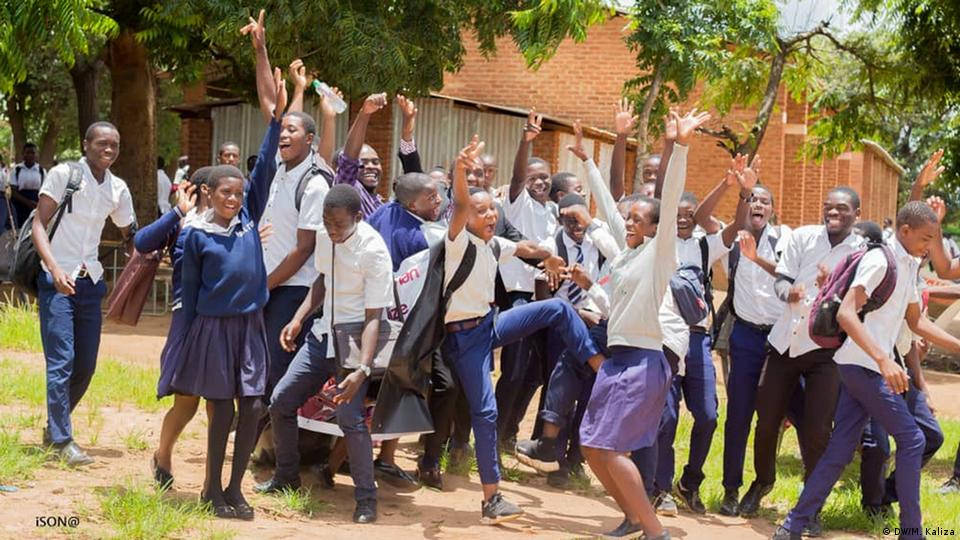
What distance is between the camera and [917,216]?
6.59 metres

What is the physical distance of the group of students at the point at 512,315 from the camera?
6.37 m

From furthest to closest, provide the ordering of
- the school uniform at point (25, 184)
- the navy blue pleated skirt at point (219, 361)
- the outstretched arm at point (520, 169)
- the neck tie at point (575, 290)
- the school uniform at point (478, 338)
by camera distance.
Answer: the school uniform at point (25, 184) → the outstretched arm at point (520, 169) → the neck tie at point (575, 290) → the school uniform at point (478, 338) → the navy blue pleated skirt at point (219, 361)

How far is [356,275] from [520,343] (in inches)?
80.0

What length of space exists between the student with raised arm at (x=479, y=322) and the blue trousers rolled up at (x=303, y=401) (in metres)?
0.57

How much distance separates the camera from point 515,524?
689 cm

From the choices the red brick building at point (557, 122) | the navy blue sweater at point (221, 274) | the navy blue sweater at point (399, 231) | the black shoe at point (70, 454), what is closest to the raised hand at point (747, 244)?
the navy blue sweater at point (399, 231)

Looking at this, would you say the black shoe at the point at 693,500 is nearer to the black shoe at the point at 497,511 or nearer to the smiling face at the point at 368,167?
the black shoe at the point at 497,511

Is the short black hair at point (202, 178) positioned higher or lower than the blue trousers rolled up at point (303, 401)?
higher

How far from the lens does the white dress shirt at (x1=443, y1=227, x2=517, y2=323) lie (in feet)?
22.4

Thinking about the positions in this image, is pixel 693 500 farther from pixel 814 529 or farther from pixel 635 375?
pixel 635 375

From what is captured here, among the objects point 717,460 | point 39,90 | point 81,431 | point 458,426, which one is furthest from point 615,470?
point 39,90

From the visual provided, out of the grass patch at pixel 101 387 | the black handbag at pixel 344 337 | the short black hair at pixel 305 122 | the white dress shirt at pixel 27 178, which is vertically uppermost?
the short black hair at pixel 305 122

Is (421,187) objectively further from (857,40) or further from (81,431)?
(857,40)

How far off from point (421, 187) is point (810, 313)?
2247mm
